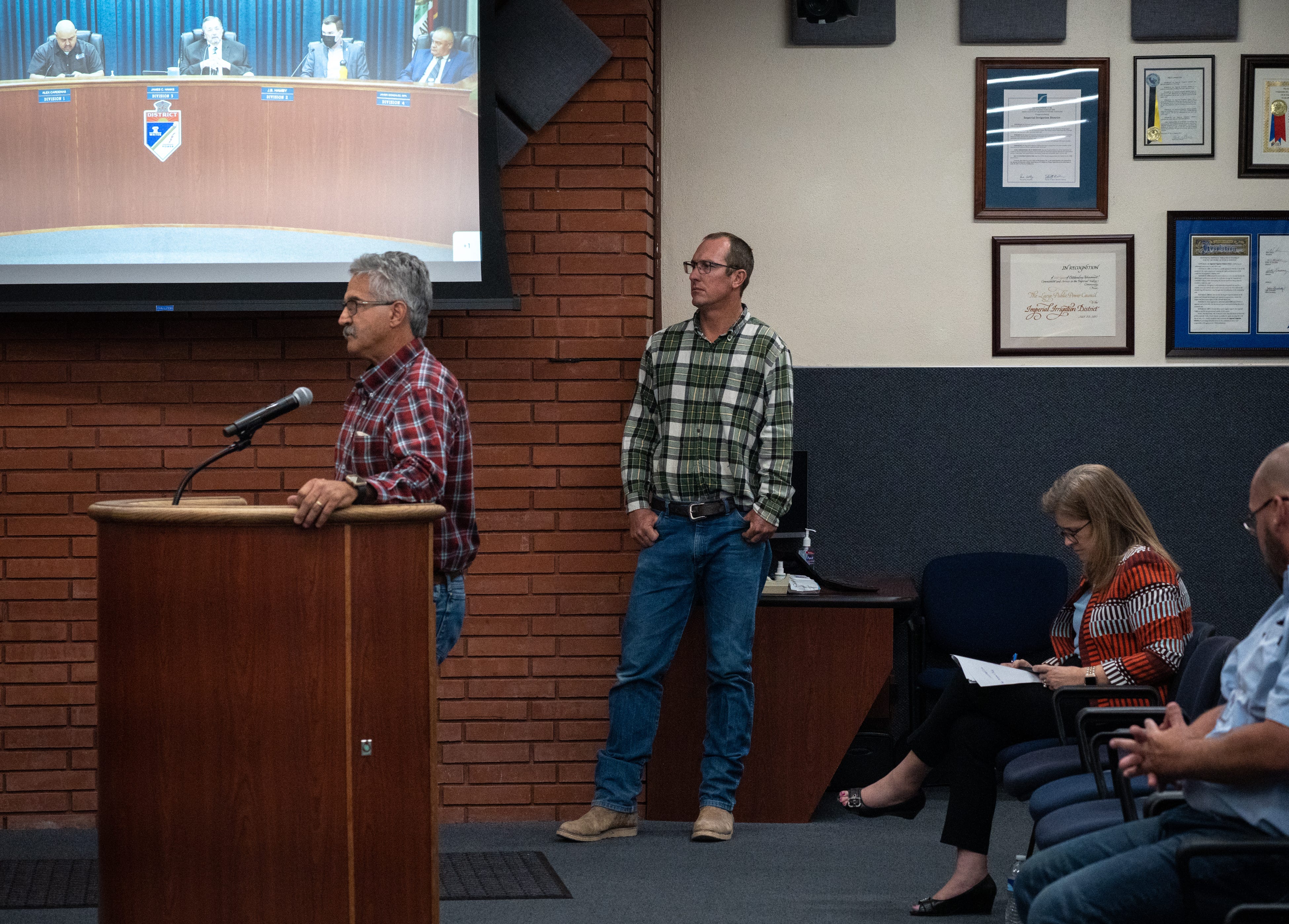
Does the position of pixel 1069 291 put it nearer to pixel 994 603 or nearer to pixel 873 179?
pixel 873 179

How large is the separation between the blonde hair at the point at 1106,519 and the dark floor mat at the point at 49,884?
270 centimetres

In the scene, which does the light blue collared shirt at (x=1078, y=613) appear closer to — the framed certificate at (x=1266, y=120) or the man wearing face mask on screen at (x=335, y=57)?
the framed certificate at (x=1266, y=120)

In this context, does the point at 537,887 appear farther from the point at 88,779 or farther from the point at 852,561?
the point at 852,561

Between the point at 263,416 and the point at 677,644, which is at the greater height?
the point at 263,416

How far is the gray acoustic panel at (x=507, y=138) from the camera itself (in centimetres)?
415

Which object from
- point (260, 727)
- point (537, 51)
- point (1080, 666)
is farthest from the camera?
point (537, 51)

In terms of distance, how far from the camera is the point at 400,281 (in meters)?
2.90

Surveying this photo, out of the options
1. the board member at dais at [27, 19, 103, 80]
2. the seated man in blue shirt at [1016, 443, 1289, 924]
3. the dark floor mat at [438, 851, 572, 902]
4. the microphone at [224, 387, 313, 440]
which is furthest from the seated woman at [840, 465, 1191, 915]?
the board member at dais at [27, 19, 103, 80]

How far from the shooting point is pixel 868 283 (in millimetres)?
4945

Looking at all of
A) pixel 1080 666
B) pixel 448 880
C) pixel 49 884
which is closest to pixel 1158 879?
pixel 1080 666

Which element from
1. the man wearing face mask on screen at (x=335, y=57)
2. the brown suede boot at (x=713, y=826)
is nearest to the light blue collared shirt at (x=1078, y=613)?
the brown suede boot at (x=713, y=826)

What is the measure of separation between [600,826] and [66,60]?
278cm

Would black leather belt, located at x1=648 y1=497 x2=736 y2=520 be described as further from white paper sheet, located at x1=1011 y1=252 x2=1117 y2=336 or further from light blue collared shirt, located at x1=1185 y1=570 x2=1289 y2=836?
light blue collared shirt, located at x1=1185 y1=570 x2=1289 y2=836

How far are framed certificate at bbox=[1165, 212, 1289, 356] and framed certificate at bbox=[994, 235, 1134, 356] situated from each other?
6.9 inches
